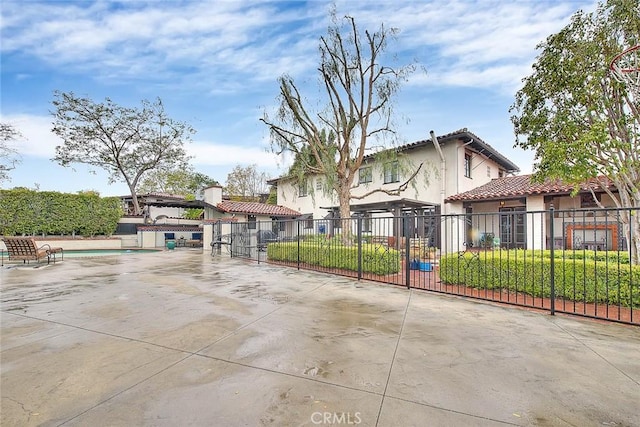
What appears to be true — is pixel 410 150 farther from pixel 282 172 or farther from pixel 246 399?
pixel 246 399

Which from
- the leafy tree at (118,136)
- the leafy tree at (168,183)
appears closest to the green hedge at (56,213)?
the leafy tree at (118,136)

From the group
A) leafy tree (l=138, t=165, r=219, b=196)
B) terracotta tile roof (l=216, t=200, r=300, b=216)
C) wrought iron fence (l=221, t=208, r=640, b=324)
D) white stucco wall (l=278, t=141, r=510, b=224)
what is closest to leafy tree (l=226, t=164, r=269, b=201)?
leafy tree (l=138, t=165, r=219, b=196)

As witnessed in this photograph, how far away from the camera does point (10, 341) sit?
3.43 m

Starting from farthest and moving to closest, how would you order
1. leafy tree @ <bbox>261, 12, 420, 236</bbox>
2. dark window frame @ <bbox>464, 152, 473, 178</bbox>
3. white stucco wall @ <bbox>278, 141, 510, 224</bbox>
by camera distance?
dark window frame @ <bbox>464, 152, 473, 178</bbox>, white stucco wall @ <bbox>278, 141, 510, 224</bbox>, leafy tree @ <bbox>261, 12, 420, 236</bbox>

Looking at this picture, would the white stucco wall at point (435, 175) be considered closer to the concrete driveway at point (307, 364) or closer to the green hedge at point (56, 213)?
the concrete driveway at point (307, 364)

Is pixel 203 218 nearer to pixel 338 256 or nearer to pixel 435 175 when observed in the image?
pixel 338 256

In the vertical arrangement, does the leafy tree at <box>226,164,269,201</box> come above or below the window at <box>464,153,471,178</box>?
above

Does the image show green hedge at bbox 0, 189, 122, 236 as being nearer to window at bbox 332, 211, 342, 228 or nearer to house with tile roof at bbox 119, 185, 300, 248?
house with tile roof at bbox 119, 185, 300, 248

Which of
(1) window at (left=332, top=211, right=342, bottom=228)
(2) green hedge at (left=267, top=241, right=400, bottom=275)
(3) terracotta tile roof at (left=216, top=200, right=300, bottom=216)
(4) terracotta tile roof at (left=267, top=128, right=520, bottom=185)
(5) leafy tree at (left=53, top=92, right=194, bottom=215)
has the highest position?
(5) leafy tree at (left=53, top=92, right=194, bottom=215)

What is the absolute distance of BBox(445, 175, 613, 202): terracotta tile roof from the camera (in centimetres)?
1095

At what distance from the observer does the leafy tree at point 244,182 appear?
32.4 meters

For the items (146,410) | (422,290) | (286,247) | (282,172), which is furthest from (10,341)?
(282,172)

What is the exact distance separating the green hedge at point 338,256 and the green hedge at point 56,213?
1488 centimetres

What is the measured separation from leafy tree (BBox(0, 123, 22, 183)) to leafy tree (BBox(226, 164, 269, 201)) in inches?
675
